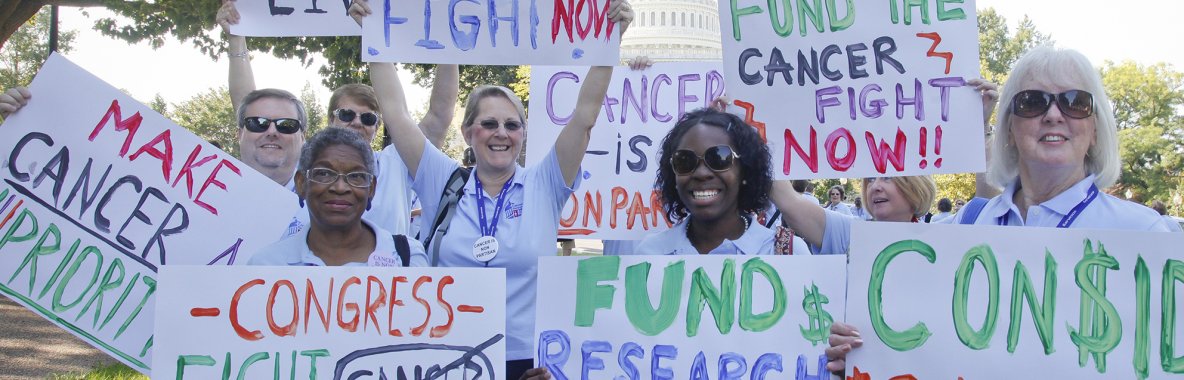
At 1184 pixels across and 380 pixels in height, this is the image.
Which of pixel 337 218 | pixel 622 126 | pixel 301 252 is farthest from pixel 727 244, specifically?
pixel 622 126

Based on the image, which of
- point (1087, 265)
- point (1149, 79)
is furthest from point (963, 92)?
point (1149, 79)

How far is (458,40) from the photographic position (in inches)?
145

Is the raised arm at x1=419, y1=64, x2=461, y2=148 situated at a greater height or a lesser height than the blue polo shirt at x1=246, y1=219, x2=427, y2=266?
greater

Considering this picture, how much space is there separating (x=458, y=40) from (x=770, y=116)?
4.11 ft

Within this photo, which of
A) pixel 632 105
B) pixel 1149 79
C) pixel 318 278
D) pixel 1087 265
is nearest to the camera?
pixel 1087 265

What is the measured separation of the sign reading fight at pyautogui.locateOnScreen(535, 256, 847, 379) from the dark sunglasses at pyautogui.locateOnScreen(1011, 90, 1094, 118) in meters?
0.68

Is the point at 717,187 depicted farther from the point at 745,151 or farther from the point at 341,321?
the point at 341,321

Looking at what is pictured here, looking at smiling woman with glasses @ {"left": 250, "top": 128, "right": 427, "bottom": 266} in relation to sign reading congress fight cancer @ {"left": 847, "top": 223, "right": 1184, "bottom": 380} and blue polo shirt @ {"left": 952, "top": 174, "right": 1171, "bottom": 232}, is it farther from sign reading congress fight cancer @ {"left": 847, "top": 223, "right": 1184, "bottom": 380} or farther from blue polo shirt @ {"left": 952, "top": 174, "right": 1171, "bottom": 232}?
blue polo shirt @ {"left": 952, "top": 174, "right": 1171, "bottom": 232}

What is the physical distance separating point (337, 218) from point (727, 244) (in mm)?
1233

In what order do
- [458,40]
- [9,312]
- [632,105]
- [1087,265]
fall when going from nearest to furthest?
1. [1087,265]
2. [458,40]
3. [632,105]
4. [9,312]

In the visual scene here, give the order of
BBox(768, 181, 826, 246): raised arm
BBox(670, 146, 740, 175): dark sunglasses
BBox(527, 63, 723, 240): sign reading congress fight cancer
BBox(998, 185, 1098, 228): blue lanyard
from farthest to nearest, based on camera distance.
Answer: BBox(527, 63, 723, 240): sign reading congress fight cancer
BBox(768, 181, 826, 246): raised arm
BBox(670, 146, 740, 175): dark sunglasses
BBox(998, 185, 1098, 228): blue lanyard

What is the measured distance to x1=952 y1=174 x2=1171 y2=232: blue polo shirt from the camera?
2.44 metres

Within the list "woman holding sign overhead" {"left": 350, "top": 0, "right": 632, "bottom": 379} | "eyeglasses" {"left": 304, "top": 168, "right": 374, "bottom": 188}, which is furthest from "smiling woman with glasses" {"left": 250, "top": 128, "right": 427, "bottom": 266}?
"woman holding sign overhead" {"left": 350, "top": 0, "right": 632, "bottom": 379}

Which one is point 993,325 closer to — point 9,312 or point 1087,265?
point 1087,265
